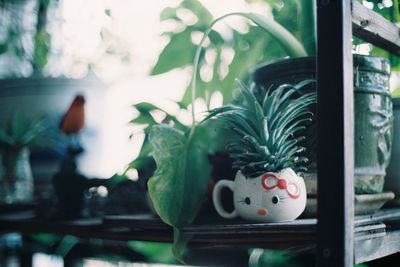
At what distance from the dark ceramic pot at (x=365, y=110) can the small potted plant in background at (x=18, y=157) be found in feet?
2.41

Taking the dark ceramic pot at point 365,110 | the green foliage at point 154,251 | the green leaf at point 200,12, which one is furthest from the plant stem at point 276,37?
the green foliage at point 154,251

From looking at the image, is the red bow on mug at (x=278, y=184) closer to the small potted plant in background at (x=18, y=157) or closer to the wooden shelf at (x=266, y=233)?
the wooden shelf at (x=266, y=233)

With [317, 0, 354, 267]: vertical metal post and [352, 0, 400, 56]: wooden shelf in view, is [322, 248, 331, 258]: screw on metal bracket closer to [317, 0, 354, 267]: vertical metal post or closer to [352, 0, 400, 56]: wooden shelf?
[317, 0, 354, 267]: vertical metal post

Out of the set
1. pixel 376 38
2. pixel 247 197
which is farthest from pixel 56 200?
pixel 376 38

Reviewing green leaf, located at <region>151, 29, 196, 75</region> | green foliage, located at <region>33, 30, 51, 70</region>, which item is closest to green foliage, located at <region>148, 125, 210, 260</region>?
green leaf, located at <region>151, 29, 196, 75</region>

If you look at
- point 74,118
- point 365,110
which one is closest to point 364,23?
point 365,110

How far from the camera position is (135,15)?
125 centimetres

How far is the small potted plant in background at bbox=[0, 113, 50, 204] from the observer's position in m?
1.30

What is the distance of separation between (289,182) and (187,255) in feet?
0.73

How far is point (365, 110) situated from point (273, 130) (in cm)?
14

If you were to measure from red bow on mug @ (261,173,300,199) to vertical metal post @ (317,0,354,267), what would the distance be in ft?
0.41

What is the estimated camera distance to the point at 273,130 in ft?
2.27

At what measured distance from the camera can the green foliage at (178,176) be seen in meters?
0.75

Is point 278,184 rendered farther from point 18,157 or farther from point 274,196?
point 18,157
